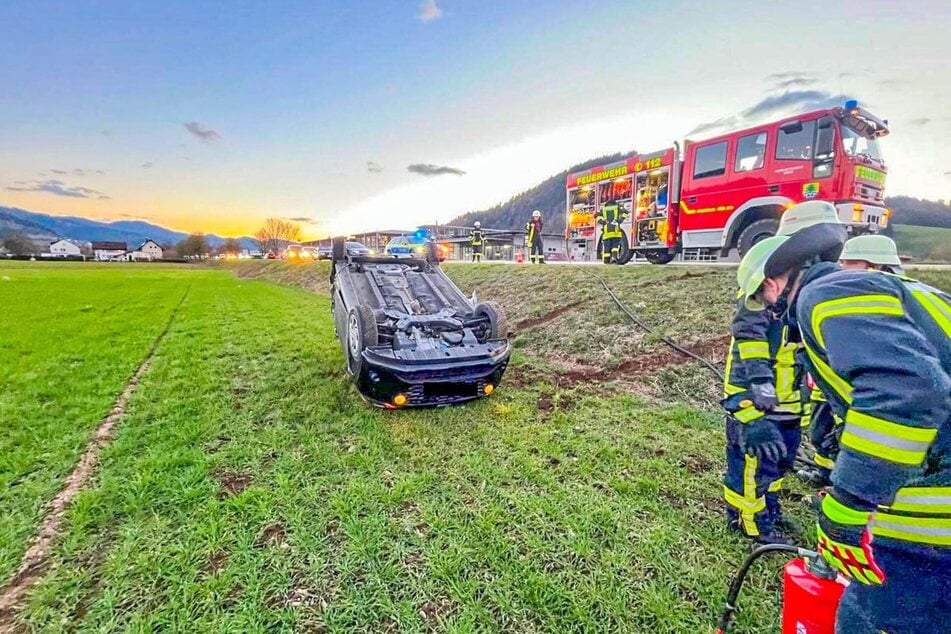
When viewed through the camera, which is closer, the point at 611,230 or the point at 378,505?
Answer: the point at 378,505

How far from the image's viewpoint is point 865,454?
93cm

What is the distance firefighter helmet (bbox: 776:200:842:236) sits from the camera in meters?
1.68

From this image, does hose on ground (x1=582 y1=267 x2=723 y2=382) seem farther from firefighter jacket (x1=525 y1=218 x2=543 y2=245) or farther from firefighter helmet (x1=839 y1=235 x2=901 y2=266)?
firefighter jacket (x1=525 y1=218 x2=543 y2=245)

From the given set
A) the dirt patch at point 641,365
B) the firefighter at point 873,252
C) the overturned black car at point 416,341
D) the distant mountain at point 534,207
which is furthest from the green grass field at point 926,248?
the distant mountain at point 534,207

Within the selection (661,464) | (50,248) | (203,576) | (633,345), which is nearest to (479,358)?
(661,464)

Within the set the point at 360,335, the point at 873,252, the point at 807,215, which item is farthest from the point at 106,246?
the point at 873,252

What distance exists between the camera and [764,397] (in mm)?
2141

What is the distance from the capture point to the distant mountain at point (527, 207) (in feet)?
296

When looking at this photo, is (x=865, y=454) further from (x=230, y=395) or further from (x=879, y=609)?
(x=230, y=395)

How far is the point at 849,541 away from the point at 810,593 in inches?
12.6

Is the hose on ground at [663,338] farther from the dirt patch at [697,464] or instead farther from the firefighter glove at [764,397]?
the firefighter glove at [764,397]

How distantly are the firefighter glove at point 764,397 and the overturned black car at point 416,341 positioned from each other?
2.07 m

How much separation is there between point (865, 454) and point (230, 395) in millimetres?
5041

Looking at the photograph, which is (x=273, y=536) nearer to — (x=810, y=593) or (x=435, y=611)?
(x=435, y=611)
